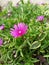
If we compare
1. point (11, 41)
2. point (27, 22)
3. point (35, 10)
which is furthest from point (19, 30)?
point (35, 10)

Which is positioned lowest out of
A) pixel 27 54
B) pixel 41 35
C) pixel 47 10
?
pixel 27 54

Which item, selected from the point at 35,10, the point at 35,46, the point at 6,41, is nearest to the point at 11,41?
the point at 6,41

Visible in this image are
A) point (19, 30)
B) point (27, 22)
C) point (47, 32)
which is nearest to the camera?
point (19, 30)

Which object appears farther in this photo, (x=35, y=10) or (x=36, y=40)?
(x=35, y=10)

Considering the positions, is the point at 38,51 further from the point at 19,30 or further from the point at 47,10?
the point at 47,10

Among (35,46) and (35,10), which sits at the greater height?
(35,10)

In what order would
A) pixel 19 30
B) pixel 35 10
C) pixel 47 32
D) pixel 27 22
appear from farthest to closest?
pixel 35 10
pixel 27 22
pixel 47 32
pixel 19 30

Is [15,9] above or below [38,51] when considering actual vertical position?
above

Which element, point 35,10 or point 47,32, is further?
point 35,10

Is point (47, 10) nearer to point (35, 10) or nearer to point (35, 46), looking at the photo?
point (35, 10)
